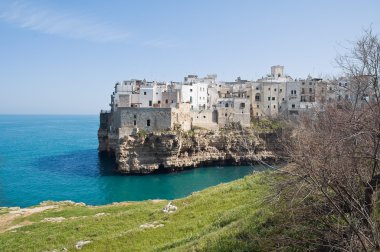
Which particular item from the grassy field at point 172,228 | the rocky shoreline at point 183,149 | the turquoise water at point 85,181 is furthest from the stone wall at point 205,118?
the grassy field at point 172,228

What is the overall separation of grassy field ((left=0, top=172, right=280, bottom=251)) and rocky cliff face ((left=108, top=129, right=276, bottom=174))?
90.8ft

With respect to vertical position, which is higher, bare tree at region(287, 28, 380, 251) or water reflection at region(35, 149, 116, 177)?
bare tree at region(287, 28, 380, 251)

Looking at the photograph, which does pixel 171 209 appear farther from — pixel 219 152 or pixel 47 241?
pixel 219 152

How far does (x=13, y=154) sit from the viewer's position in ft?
235

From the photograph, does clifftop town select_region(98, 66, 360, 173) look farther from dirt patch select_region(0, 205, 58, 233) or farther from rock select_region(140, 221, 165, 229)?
rock select_region(140, 221, 165, 229)

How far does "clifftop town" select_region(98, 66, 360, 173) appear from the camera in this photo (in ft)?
173

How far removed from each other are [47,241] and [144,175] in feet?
115

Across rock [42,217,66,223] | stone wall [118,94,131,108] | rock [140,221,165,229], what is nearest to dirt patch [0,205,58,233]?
rock [42,217,66,223]

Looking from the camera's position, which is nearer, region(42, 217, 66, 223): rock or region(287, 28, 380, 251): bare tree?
region(287, 28, 380, 251): bare tree

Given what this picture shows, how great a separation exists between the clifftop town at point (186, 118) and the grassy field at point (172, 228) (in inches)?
911

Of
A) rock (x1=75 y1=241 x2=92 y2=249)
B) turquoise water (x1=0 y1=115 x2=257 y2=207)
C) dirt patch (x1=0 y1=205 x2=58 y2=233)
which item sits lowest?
turquoise water (x1=0 y1=115 x2=257 y2=207)

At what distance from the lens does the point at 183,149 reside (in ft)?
185

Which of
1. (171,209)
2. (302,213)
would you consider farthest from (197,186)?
(302,213)

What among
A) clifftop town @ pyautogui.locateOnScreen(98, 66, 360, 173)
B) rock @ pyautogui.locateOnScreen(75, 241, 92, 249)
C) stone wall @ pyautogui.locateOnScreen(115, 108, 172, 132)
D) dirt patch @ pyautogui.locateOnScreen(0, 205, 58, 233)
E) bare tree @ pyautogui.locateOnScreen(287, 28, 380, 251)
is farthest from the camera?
stone wall @ pyautogui.locateOnScreen(115, 108, 172, 132)
